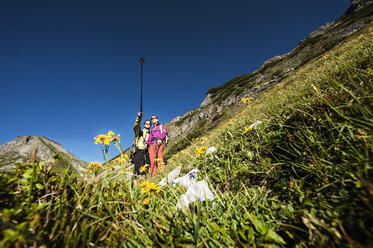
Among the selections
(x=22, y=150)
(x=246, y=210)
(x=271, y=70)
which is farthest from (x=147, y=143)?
(x=22, y=150)

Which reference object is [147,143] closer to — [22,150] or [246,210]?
[246,210]

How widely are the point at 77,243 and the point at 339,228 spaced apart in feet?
5.78

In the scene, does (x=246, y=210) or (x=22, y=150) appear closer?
(x=246, y=210)

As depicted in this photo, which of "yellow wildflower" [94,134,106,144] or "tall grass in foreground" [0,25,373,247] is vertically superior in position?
"yellow wildflower" [94,134,106,144]

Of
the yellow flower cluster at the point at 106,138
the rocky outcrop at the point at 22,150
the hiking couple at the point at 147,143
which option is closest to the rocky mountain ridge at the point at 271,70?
the hiking couple at the point at 147,143

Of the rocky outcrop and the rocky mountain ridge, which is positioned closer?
the rocky mountain ridge

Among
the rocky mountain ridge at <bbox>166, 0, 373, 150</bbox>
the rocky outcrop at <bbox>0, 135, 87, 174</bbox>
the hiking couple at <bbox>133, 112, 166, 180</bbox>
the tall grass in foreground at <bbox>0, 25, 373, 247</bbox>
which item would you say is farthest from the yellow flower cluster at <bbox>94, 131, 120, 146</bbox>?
the rocky outcrop at <bbox>0, 135, 87, 174</bbox>

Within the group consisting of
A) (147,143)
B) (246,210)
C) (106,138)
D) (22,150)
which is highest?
(22,150)

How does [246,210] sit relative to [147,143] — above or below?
below

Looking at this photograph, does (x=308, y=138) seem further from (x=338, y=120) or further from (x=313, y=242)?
(x=313, y=242)

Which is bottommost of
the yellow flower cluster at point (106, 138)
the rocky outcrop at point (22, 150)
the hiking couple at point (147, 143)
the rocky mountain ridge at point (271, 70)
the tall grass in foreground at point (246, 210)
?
the tall grass in foreground at point (246, 210)

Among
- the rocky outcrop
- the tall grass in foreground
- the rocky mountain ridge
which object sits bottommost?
the tall grass in foreground

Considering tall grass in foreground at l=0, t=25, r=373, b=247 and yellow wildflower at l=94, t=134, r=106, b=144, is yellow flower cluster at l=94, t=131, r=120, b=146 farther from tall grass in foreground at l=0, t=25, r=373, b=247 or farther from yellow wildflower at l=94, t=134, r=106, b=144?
tall grass in foreground at l=0, t=25, r=373, b=247

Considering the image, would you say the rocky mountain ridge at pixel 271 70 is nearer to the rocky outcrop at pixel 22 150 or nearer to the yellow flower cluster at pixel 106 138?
the yellow flower cluster at pixel 106 138
